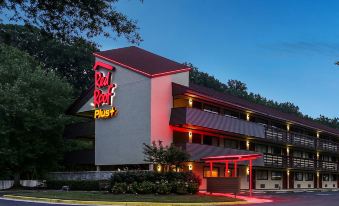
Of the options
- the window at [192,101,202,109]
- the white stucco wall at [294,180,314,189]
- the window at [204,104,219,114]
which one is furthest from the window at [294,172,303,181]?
the window at [192,101,202,109]

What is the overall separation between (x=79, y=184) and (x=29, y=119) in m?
7.37

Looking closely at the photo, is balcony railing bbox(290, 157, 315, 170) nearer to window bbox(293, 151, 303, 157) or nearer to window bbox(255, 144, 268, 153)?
window bbox(293, 151, 303, 157)

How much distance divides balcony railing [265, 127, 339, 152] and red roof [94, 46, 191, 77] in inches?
562

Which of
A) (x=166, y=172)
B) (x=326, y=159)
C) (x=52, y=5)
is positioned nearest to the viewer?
(x=52, y=5)

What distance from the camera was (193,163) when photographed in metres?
45.5

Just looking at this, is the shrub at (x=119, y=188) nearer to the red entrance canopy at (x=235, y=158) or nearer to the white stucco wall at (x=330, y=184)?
the red entrance canopy at (x=235, y=158)

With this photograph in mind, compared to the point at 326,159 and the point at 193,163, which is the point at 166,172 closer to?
the point at 193,163

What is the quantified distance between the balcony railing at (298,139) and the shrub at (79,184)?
2125 centimetres

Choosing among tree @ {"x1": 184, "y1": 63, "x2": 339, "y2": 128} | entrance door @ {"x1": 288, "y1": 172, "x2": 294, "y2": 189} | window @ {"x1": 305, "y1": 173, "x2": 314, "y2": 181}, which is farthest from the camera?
tree @ {"x1": 184, "y1": 63, "x2": 339, "y2": 128}

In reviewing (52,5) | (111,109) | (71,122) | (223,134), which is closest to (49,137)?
(71,122)

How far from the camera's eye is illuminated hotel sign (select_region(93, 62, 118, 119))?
151 feet

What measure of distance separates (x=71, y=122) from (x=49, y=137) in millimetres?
3883

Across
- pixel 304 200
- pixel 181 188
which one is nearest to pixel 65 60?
pixel 181 188

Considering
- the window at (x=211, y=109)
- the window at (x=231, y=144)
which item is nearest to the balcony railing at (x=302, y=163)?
the window at (x=231, y=144)
